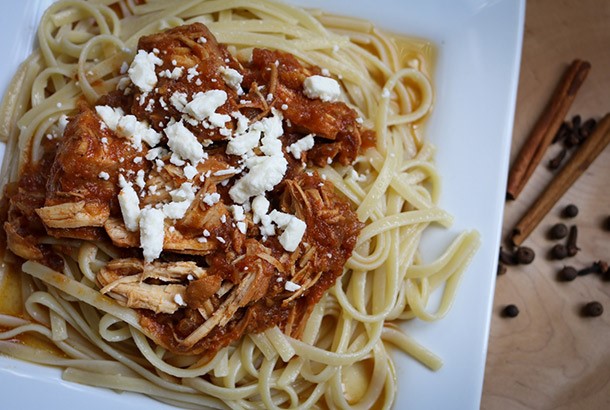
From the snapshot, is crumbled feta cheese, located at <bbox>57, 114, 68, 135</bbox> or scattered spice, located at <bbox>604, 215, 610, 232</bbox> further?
Result: scattered spice, located at <bbox>604, 215, 610, 232</bbox>

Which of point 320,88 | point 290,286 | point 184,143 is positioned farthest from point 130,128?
point 290,286

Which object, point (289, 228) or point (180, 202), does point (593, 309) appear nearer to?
point (289, 228)

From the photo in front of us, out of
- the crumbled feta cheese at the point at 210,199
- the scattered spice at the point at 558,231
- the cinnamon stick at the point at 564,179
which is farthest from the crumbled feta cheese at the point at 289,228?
the scattered spice at the point at 558,231

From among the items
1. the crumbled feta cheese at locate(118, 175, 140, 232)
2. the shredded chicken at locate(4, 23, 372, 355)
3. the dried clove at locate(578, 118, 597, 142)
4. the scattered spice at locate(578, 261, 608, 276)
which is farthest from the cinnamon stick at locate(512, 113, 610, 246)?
the crumbled feta cheese at locate(118, 175, 140, 232)

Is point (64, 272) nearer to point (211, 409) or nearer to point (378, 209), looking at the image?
point (211, 409)

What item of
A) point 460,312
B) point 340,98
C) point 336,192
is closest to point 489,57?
point 340,98

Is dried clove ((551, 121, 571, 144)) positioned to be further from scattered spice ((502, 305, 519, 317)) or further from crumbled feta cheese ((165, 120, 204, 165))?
crumbled feta cheese ((165, 120, 204, 165))

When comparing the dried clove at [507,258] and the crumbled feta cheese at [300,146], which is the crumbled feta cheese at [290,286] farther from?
the dried clove at [507,258]
